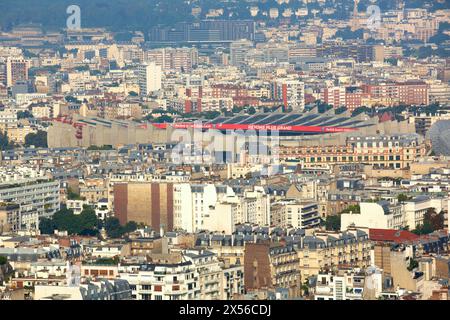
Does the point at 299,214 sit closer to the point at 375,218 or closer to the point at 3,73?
the point at 375,218

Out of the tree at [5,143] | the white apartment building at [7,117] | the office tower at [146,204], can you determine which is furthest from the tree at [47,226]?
the white apartment building at [7,117]

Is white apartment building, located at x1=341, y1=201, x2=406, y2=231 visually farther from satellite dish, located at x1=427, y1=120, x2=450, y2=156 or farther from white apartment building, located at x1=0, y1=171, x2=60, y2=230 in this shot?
satellite dish, located at x1=427, y1=120, x2=450, y2=156

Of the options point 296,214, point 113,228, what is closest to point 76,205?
point 113,228

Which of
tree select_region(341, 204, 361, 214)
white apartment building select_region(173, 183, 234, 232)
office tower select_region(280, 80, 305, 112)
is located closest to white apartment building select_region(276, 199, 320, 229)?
tree select_region(341, 204, 361, 214)

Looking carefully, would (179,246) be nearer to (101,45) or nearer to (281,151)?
(281,151)

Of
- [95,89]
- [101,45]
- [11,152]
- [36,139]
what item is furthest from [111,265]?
[101,45]
